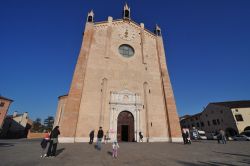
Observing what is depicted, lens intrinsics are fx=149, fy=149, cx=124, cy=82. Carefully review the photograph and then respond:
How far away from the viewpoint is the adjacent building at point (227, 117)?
36500 mm

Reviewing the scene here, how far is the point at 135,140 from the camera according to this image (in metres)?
18.4

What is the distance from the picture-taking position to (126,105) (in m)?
19.6

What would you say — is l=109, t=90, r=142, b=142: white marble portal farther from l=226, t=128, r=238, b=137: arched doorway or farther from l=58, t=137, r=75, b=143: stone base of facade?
l=226, t=128, r=238, b=137: arched doorway

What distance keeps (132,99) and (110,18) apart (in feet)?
46.3

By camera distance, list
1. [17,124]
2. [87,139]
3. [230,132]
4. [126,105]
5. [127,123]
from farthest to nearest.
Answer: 1. [17,124]
2. [230,132]
3. [126,105]
4. [127,123]
5. [87,139]

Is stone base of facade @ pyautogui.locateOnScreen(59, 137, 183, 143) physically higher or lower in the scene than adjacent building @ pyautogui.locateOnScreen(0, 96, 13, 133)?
lower

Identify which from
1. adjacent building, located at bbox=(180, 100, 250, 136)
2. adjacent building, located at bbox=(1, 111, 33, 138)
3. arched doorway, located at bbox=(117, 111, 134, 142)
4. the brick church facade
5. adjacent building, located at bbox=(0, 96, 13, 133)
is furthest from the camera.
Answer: adjacent building, located at bbox=(1, 111, 33, 138)

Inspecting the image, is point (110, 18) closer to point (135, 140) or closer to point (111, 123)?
point (111, 123)

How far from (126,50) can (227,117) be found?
110ft

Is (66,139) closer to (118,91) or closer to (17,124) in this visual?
(118,91)

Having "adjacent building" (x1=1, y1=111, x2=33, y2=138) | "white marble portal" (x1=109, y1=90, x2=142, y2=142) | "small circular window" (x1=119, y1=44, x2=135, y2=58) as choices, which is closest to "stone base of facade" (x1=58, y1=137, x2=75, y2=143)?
"white marble portal" (x1=109, y1=90, x2=142, y2=142)

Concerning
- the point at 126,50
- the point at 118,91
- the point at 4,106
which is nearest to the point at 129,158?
the point at 118,91

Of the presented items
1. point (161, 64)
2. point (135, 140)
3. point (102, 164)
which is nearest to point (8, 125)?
point (135, 140)

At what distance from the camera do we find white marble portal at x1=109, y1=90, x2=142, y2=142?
18.5 m
